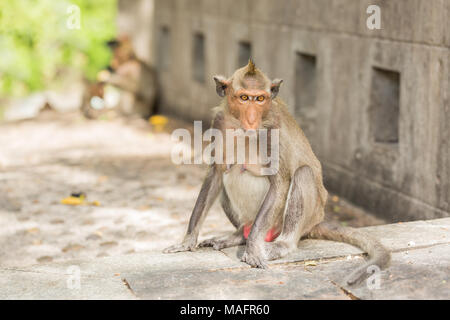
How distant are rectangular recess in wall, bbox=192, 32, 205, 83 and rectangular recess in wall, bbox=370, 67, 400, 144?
5895mm

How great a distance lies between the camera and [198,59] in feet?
44.2

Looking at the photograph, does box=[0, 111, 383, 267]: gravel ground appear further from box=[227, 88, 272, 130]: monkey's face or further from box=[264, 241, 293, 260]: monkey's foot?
box=[227, 88, 272, 130]: monkey's face

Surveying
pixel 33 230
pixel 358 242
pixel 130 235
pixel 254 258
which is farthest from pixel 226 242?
pixel 33 230

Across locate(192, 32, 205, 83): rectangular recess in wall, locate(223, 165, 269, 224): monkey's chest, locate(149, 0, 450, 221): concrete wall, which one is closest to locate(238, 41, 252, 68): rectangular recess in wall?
locate(149, 0, 450, 221): concrete wall

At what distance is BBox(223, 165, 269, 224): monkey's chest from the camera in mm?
5023

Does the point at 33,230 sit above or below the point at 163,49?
below

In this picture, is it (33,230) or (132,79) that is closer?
(33,230)

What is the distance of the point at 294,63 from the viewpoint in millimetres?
9344

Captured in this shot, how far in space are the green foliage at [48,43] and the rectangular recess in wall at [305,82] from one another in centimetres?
992

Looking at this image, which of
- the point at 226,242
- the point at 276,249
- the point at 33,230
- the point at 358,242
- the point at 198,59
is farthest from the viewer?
the point at 198,59

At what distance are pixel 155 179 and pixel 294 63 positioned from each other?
2.31m

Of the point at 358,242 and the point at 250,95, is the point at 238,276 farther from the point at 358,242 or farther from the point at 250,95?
the point at 250,95

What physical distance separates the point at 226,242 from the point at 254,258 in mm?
552

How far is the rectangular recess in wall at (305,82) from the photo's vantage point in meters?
9.38
